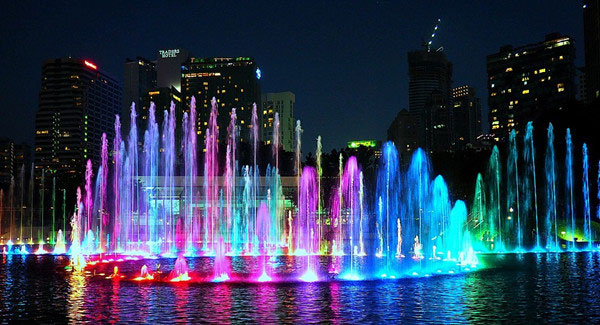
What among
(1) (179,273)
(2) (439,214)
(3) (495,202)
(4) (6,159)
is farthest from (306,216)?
(4) (6,159)

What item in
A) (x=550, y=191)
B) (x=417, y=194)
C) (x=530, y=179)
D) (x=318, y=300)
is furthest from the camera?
(x=417, y=194)

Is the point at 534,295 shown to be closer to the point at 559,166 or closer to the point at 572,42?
the point at 559,166

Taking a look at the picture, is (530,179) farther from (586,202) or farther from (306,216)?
(306,216)

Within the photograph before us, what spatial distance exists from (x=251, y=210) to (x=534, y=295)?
5485 cm

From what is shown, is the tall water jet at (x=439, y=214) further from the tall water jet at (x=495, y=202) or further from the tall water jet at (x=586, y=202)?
the tall water jet at (x=586, y=202)

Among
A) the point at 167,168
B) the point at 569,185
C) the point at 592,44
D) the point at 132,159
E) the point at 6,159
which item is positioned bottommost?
the point at 569,185

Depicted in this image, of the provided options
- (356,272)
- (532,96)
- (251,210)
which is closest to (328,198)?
(251,210)

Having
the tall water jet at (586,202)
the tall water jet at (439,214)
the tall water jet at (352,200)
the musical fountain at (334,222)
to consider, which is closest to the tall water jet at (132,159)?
the musical fountain at (334,222)

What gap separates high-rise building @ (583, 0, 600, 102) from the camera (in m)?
149

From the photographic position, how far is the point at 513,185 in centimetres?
5388

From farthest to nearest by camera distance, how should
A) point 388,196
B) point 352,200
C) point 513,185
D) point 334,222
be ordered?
point 388,196 < point 352,200 < point 334,222 < point 513,185

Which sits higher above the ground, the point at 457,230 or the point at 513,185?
the point at 513,185

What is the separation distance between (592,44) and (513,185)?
118336 millimetres

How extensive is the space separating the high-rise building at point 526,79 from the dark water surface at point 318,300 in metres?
148
